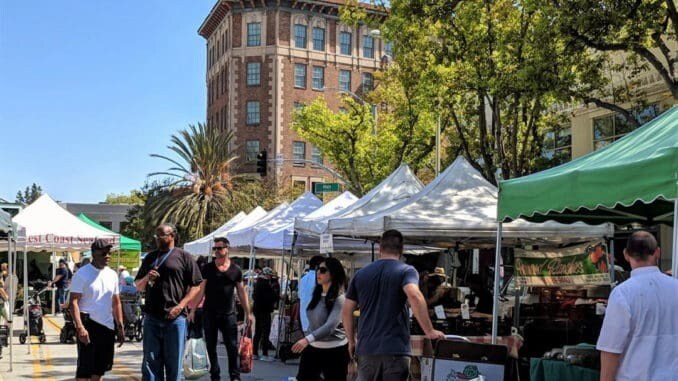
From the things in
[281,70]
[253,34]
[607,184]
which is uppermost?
[253,34]

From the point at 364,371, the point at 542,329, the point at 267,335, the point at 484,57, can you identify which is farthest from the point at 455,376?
the point at 484,57

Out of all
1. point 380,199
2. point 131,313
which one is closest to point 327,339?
point 380,199

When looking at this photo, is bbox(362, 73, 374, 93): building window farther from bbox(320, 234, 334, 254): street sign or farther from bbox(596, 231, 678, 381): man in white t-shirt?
bbox(596, 231, 678, 381): man in white t-shirt

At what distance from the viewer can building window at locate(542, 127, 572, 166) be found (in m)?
26.8

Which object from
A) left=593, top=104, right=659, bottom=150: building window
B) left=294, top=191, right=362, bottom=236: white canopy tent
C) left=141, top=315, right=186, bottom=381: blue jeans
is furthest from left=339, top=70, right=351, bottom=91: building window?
left=141, top=315, right=186, bottom=381: blue jeans

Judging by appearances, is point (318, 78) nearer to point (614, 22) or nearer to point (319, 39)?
point (319, 39)

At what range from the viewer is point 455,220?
37.1 ft

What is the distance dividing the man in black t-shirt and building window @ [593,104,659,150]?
1497cm

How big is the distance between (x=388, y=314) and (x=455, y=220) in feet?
15.9

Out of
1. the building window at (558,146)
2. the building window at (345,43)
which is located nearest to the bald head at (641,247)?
the building window at (558,146)

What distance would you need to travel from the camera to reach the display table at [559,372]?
6.91m

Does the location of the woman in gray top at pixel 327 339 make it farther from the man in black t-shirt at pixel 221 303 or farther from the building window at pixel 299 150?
the building window at pixel 299 150

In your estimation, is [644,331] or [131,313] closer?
[644,331]

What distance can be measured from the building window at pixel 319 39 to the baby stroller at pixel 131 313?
50458 mm
